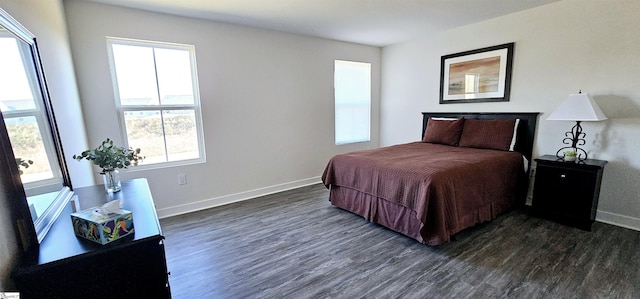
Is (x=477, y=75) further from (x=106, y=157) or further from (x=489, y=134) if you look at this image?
(x=106, y=157)

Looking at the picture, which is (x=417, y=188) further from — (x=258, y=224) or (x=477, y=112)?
(x=477, y=112)

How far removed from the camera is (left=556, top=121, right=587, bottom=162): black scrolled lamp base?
2754 millimetres

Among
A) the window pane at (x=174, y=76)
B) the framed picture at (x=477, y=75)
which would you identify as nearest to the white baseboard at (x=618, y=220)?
the framed picture at (x=477, y=75)

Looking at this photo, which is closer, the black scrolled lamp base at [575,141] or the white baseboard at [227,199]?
the black scrolled lamp base at [575,141]

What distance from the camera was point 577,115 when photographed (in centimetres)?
251

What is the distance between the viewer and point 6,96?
3.39ft

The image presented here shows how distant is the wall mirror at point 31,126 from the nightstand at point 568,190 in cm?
382

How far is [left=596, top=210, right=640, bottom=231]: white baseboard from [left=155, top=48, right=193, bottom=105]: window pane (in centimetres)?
462

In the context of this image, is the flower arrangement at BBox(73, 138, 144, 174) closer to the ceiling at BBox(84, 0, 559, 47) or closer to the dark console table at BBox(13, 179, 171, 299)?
the dark console table at BBox(13, 179, 171, 299)

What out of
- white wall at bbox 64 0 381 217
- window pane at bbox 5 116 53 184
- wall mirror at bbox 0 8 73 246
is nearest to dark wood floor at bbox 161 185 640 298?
white wall at bbox 64 0 381 217

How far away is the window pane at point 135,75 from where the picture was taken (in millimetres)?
2773

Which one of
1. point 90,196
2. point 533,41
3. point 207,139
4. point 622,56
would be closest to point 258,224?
point 207,139

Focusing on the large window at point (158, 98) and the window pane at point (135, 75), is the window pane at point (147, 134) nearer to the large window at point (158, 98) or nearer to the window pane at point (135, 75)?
the large window at point (158, 98)

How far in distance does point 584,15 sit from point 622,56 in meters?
0.53
